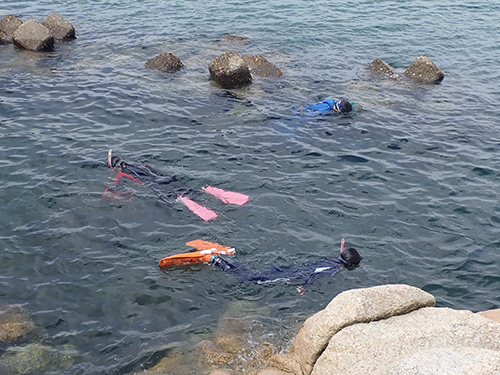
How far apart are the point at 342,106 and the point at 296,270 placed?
26.3 feet

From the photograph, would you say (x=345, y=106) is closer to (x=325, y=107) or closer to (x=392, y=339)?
(x=325, y=107)

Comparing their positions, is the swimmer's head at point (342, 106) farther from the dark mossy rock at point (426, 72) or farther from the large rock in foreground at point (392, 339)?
the large rock in foreground at point (392, 339)

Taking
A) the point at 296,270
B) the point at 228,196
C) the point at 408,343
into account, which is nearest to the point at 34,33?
the point at 228,196

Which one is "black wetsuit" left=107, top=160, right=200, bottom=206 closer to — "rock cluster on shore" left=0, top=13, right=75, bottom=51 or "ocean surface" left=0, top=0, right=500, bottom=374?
"ocean surface" left=0, top=0, right=500, bottom=374

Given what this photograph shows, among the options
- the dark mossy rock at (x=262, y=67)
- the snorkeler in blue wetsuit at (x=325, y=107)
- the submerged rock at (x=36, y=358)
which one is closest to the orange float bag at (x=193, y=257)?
the submerged rock at (x=36, y=358)

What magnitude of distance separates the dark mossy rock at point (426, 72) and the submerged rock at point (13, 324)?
16.9m

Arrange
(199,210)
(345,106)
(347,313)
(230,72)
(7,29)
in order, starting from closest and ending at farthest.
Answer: (347,313) < (199,210) < (345,106) < (230,72) < (7,29)

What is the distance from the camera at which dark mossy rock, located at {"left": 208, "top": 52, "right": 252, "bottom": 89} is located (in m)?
17.9

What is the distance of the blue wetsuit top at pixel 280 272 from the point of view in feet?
31.3

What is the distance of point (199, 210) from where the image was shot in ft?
37.1

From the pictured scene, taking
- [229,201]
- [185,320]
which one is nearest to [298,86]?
[229,201]

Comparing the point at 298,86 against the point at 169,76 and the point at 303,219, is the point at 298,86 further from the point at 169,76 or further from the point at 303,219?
the point at 303,219

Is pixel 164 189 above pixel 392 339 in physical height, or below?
below

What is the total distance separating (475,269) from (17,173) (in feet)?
36.4
